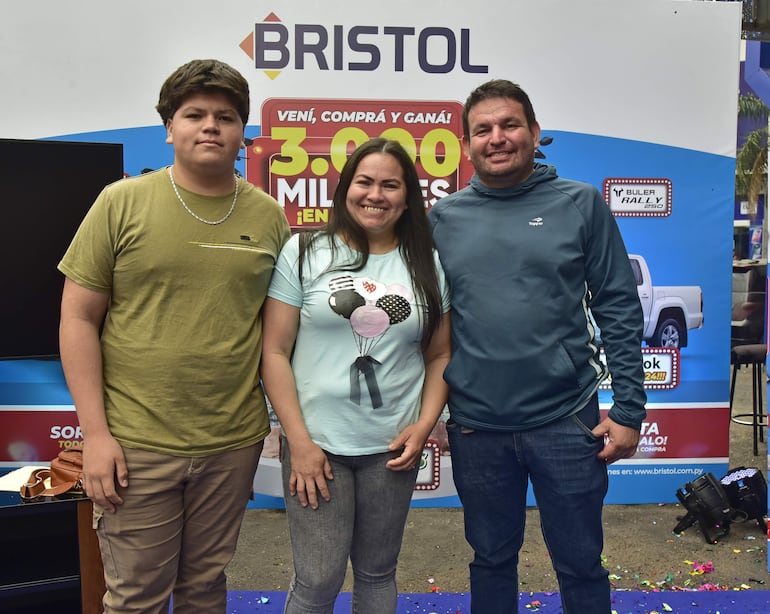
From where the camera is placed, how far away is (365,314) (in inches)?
61.4

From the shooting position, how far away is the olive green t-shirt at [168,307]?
4.90ft

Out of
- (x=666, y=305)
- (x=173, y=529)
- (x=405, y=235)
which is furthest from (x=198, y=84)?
(x=666, y=305)

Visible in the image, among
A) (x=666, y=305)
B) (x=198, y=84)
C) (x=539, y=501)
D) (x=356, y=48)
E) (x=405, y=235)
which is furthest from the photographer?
(x=666, y=305)

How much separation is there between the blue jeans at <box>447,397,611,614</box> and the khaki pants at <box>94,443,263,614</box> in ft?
2.03

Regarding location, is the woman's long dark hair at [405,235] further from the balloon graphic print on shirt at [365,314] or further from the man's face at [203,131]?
the man's face at [203,131]

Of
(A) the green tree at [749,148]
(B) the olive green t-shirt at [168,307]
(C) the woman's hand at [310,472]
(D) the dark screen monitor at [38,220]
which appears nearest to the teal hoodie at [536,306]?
(C) the woman's hand at [310,472]

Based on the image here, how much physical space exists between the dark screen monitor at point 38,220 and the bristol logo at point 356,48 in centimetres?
128

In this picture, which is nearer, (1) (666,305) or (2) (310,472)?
(2) (310,472)

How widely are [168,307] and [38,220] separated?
77cm

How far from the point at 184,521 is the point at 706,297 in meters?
2.82

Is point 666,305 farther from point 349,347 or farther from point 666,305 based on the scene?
point 349,347

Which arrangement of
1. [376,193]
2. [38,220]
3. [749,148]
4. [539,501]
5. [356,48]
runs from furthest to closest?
[749,148] < [356,48] < [38,220] < [539,501] < [376,193]

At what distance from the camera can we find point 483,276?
5.62ft

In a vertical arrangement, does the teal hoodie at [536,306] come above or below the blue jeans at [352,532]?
above
